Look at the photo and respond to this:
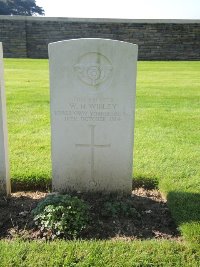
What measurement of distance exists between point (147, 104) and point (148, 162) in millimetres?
3637

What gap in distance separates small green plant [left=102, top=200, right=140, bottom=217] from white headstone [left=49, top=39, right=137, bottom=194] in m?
0.33

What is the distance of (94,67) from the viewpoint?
3.32 metres

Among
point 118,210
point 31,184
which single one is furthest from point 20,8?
point 118,210

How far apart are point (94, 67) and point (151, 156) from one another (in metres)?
1.79

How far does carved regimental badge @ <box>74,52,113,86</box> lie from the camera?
131 inches

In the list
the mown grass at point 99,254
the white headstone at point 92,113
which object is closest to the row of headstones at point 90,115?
Result: the white headstone at point 92,113

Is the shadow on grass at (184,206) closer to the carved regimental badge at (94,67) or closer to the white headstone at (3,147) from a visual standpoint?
the carved regimental badge at (94,67)

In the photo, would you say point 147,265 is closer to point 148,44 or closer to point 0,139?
point 0,139

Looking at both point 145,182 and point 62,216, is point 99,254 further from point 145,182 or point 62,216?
point 145,182

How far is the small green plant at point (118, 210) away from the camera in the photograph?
129 inches

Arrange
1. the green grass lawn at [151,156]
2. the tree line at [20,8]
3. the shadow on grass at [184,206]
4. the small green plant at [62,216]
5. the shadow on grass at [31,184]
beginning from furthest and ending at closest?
the tree line at [20,8], the shadow on grass at [31,184], the shadow on grass at [184,206], the small green plant at [62,216], the green grass lawn at [151,156]

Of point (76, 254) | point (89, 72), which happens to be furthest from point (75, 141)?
point (76, 254)

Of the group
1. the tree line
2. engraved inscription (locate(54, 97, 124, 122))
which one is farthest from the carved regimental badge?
the tree line

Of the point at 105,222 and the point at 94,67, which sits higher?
the point at 94,67
